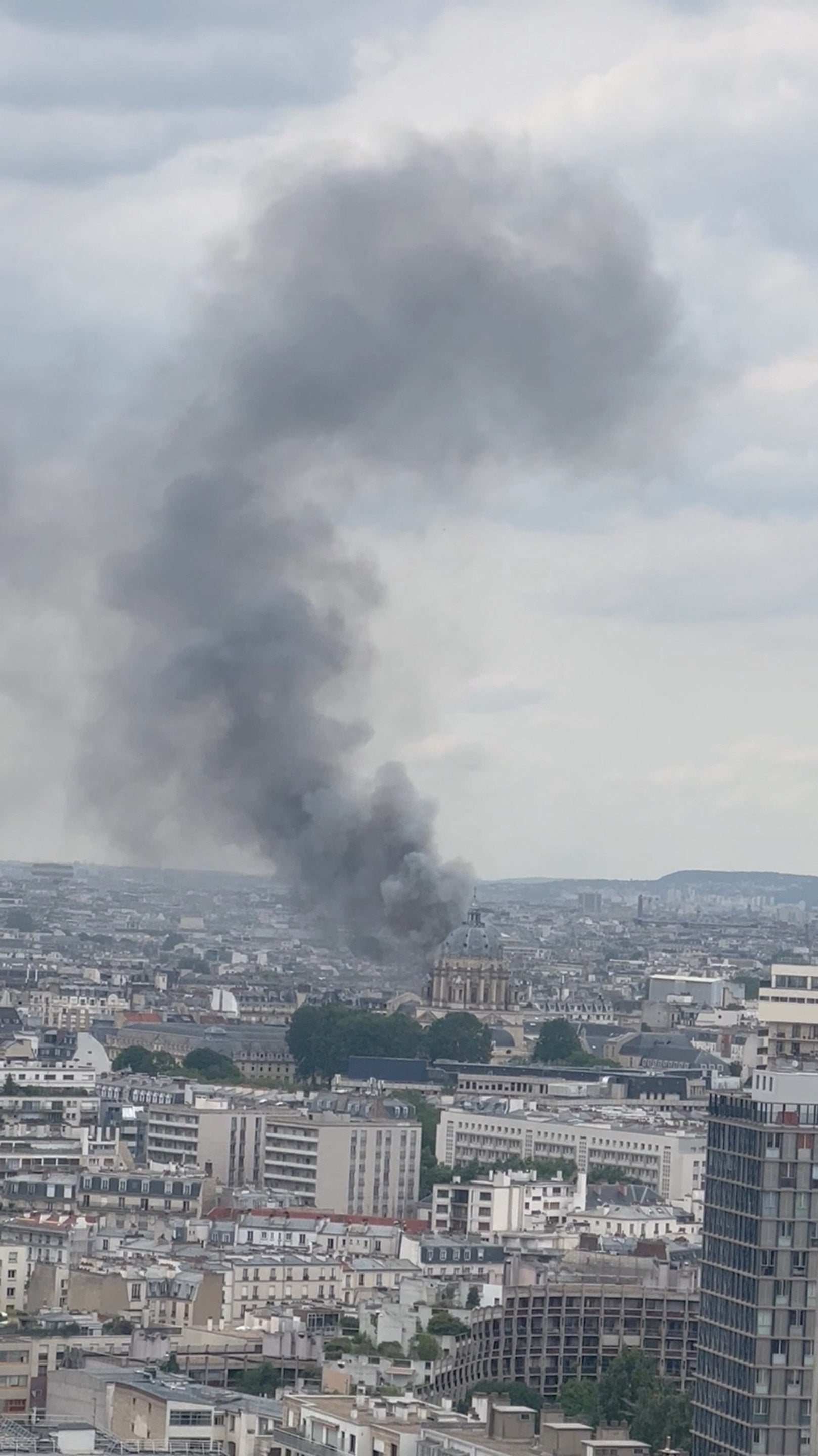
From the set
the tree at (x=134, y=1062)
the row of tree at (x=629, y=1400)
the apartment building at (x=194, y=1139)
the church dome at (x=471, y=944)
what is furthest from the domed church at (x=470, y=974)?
the row of tree at (x=629, y=1400)

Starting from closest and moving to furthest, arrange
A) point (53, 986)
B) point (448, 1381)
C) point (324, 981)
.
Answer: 1. point (448, 1381)
2. point (53, 986)
3. point (324, 981)

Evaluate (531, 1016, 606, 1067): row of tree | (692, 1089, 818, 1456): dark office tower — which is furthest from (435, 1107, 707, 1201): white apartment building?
(692, 1089, 818, 1456): dark office tower

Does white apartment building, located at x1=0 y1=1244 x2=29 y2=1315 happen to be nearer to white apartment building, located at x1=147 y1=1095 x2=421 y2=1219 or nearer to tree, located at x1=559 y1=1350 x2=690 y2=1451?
tree, located at x1=559 y1=1350 x2=690 y2=1451

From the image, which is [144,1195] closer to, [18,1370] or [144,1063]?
[18,1370]

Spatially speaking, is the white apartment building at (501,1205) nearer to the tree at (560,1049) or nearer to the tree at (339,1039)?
the tree at (339,1039)

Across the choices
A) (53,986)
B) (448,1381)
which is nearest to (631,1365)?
(448,1381)

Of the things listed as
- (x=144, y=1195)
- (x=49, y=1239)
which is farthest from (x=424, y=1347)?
(x=144, y=1195)

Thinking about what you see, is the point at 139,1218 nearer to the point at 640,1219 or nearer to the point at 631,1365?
the point at 640,1219
